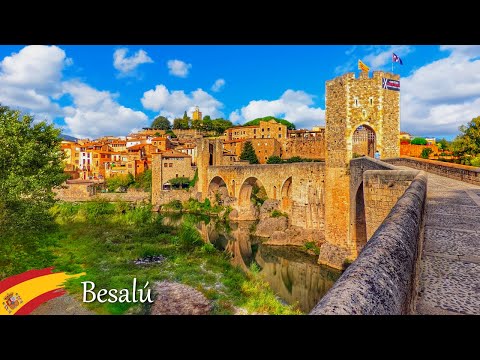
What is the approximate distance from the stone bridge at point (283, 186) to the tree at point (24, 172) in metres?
13.7

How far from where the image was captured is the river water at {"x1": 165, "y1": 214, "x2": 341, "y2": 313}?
1412 cm

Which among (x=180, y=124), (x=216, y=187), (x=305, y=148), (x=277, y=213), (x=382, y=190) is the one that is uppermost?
(x=180, y=124)

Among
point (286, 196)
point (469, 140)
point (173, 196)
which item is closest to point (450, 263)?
point (469, 140)

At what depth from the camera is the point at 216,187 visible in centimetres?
3834

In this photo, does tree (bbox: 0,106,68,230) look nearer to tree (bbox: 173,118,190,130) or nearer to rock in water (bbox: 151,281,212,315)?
rock in water (bbox: 151,281,212,315)

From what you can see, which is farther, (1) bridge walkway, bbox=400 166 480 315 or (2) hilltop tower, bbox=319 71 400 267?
(2) hilltop tower, bbox=319 71 400 267

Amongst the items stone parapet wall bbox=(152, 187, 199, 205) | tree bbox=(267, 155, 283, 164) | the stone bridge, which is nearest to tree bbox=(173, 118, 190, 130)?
tree bbox=(267, 155, 283, 164)

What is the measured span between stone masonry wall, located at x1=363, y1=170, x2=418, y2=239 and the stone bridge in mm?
11167

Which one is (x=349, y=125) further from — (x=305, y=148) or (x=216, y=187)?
(x=305, y=148)

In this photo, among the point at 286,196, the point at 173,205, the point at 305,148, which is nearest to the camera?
the point at 286,196

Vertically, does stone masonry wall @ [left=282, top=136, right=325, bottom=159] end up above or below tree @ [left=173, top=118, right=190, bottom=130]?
below

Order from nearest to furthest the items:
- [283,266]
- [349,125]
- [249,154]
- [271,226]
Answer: [349,125]
[283,266]
[271,226]
[249,154]
